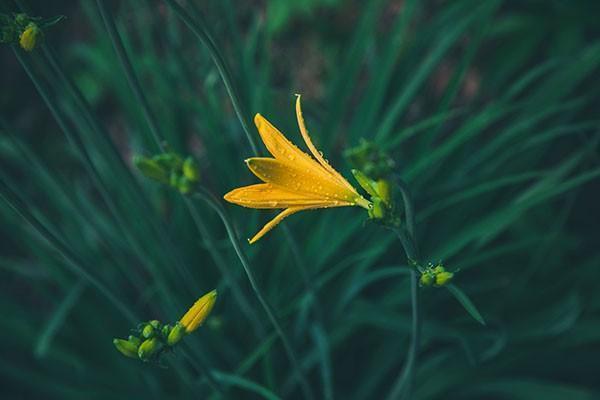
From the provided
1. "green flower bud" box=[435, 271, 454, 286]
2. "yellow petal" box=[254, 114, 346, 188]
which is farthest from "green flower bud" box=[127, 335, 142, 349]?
"green flower bud" box=[435, 271, 454, 286]

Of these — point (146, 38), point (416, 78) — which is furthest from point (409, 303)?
point (146, 38)

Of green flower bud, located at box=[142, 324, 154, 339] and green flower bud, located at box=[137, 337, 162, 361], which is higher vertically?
green flower bud, located at box=[142, 324, 154, 339]

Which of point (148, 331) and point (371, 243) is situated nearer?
point (148, 331)

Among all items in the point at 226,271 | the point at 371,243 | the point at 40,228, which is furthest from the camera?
the point at 371,243

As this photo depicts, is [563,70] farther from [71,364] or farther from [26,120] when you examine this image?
[26,120]

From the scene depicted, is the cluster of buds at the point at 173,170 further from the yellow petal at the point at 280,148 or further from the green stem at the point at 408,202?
the green stem at the point at 408,202

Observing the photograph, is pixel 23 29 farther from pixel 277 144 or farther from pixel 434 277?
pixel 434 277

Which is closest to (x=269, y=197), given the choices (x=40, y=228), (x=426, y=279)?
(x=426, y=279)

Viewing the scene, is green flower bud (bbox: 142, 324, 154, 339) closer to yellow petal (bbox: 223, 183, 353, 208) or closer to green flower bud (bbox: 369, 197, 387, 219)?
yellow petal (bbox: 223, 183, 353, 208)

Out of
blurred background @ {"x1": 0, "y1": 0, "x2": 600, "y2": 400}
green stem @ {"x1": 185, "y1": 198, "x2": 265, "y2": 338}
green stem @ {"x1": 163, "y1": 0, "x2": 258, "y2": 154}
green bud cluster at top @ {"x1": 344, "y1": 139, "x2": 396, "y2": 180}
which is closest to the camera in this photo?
green bud cluster at top @ {"x1": 344, "y1": 139, "x2": 396, "y2": 180}
